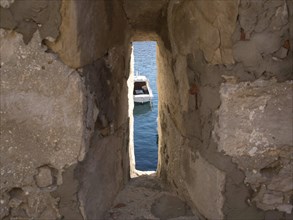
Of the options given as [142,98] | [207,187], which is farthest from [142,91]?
[207,187]

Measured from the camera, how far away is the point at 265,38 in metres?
1.25

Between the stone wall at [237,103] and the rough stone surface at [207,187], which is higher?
the stone wall at [237,103]

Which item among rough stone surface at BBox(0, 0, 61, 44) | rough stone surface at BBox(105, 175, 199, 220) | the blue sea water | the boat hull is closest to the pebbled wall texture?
rough stone surface at BBox(0, 0, 61, 44)

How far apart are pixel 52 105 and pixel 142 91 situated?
1403 centimetres

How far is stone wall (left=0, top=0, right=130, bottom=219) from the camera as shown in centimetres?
118

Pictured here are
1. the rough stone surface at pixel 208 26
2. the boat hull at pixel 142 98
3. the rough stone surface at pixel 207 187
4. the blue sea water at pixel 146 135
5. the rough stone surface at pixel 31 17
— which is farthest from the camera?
the boat hull at pixel 142 98

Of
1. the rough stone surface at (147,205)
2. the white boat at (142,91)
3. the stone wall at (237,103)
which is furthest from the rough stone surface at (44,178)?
the white boat at (142,91)

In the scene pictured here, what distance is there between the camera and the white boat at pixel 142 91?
578 inches

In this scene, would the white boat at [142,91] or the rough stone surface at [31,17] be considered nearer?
the rough stone surface at [31,17]

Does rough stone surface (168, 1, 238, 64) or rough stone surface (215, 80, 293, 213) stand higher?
rough stone surface (168, 1, 238, 64)

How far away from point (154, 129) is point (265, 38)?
11869 millimetres

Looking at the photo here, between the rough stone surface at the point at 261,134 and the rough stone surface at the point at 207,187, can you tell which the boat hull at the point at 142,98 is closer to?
the rough stone surface at the point at 207,187

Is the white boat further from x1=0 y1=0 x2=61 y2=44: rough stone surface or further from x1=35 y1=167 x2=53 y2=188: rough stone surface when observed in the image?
x1=0 y1=0 x2=61 y2=44: rough stone surface

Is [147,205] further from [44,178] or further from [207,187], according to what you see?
[44,178]
